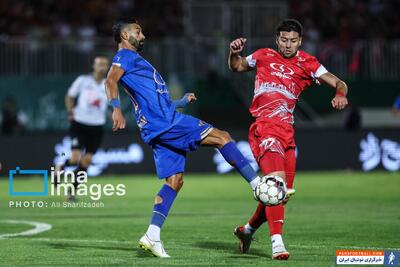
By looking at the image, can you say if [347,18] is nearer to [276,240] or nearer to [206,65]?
[206,65]

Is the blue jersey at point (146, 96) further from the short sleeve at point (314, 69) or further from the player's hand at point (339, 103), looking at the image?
the player's hand at point (339, 103)

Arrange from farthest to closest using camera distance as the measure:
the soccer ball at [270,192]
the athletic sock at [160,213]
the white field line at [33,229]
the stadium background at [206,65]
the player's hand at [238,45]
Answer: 1. the stadium background at [206,65]
2. the white field line at [33,229]
3. the player's hand at [238,45]
4. the athletic sock at [160,213]
5. the soccer ball at [270,192]

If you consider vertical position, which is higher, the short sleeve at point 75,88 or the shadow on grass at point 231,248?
the short sleeve at point 75,88

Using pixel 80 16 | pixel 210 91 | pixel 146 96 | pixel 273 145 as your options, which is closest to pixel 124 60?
pixel 146 96

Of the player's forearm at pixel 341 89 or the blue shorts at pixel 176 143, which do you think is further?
the blue shorts at pixel 176 143

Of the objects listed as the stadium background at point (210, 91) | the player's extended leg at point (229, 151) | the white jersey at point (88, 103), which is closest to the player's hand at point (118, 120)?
the player's extended leg at point (229, 151)

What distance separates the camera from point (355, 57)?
89.2 ft

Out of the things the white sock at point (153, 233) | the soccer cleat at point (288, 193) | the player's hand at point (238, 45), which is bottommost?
the white sock at point (153, 233)

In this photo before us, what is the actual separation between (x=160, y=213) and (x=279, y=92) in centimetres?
173

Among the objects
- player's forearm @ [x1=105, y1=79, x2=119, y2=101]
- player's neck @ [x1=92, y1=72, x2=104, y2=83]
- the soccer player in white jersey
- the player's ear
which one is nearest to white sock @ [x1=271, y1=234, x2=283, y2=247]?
player's forearm @ [x1=105, y1=79, x2=119, y2=101]

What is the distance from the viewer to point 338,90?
30.5ft

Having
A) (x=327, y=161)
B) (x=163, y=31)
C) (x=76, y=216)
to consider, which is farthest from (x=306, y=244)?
(x=163, y=31)

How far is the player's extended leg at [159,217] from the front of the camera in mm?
9289

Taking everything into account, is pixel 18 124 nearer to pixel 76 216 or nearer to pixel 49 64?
pixel 49 64
